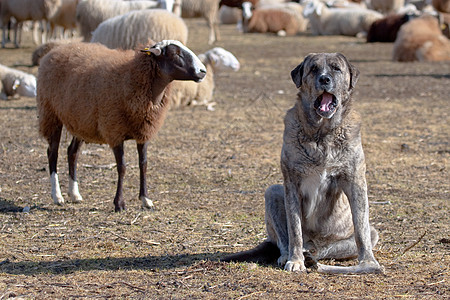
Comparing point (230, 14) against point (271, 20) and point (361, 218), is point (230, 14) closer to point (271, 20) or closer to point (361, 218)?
point (271, 20)

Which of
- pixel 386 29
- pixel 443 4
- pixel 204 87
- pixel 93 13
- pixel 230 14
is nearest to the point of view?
pixel 204 87

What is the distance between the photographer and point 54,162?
717cm

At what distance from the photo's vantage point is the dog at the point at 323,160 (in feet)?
14.9

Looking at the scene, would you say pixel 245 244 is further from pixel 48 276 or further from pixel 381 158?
pixel 381 158

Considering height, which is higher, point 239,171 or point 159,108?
point 159,108

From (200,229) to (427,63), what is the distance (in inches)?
531

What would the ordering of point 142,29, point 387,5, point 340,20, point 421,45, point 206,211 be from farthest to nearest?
point 387,5 < point 340,20 < point 421,45 < point 142,29 < point 206,211

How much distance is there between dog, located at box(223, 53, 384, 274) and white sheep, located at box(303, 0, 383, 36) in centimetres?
2276

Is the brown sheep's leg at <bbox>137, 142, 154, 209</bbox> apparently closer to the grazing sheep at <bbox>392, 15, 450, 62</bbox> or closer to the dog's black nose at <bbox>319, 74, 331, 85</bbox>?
the dog's black nose at <bbox>319, 74, 331, 85</bbox>

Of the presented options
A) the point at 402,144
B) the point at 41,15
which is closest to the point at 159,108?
the point at 402,144

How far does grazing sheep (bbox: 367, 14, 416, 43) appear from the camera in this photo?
952 inches

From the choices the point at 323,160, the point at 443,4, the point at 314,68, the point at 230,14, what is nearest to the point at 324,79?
the point at 314,68

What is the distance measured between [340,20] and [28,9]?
38.8 feet

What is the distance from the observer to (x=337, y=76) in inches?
178
